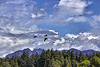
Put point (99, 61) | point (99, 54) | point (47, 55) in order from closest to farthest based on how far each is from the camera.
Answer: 1. point (99, 61)
2. point (99, 54)
3. point (47, 55)

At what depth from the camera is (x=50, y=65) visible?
173000 millimetres

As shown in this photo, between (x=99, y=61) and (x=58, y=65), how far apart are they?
138 ft

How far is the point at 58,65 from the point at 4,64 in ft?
169

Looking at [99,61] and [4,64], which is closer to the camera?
[99,61]

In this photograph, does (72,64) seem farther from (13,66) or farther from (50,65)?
(13,66)

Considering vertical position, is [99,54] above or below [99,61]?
above

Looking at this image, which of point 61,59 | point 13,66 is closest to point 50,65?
point 61,59

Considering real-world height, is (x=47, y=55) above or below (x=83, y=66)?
above

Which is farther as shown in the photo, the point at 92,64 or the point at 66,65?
the point at 66,65

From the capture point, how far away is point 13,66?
7648 inches

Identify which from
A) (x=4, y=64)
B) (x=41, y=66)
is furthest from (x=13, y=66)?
(x=41, y=66)

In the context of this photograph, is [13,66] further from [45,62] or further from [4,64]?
[45,62]

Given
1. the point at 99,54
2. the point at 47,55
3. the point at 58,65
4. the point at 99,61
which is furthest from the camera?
the point at 47,55

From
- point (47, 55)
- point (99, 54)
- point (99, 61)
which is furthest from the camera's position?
point (47, 55)
